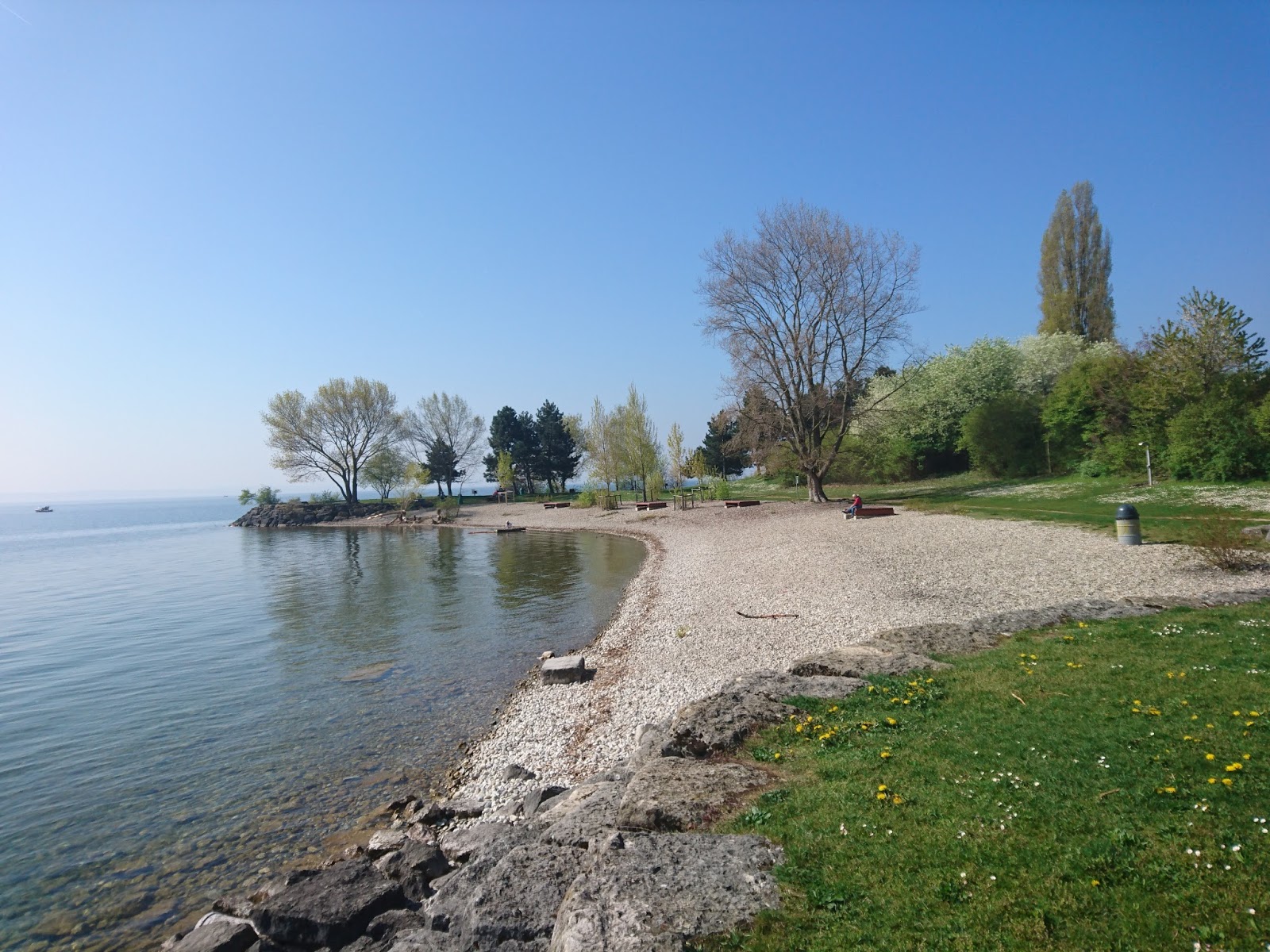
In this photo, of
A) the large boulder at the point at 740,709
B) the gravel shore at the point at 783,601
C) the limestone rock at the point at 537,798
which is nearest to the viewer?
the large boulder at the point at 740,709

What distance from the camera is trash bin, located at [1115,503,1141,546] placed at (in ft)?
48.5

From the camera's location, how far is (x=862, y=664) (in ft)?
26.2

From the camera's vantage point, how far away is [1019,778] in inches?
185

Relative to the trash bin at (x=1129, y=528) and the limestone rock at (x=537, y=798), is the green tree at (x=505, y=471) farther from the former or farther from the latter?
the limestone rock at (x=537, y=798)

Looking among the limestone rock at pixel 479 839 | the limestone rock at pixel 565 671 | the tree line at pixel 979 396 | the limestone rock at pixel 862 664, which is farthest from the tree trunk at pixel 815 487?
the limestone rock at pixel 479 839

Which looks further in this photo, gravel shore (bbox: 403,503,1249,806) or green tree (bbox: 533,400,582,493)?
green tree (bbox: 533,400,582,493)

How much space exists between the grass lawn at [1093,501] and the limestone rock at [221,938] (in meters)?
16.9

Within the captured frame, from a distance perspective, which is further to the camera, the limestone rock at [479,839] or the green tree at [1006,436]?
the green tree at [1006,436]

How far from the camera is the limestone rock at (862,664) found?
7770 millimetres

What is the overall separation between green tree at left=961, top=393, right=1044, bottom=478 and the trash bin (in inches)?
864

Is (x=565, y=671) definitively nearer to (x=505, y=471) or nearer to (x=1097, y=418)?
(x=1097, y=418)

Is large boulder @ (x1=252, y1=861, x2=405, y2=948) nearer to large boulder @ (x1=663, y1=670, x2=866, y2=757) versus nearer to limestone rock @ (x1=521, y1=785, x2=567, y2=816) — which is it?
limestone rock @ (x1=521, y1=785, x2=567, y2=816)

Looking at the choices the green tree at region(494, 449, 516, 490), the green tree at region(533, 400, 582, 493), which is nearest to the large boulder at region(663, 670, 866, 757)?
the green tree at region(494, 449, 516, 490)

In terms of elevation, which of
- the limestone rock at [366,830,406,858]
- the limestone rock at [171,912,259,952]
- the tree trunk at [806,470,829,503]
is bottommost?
the limestone rock at [366,830,406,858]
